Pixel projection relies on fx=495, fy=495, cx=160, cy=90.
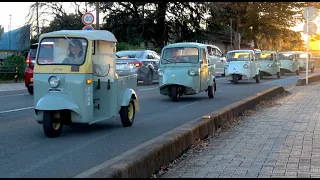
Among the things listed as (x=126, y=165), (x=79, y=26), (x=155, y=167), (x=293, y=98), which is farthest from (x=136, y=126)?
(x=79, y=26)

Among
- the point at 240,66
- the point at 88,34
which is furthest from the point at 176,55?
the point at 240,66

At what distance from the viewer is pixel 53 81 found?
29.0 ft

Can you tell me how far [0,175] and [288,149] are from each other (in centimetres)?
435

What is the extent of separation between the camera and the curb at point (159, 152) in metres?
5.16

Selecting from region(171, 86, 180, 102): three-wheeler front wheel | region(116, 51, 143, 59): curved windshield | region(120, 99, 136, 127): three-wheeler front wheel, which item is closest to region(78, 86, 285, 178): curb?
region(120, 99, 136, 127): three-wheeler front wheel

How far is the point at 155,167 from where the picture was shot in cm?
626

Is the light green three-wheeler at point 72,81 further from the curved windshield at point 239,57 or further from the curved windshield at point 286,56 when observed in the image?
the curved windshield at point 286,56

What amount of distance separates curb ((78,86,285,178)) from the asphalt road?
898 millimetres

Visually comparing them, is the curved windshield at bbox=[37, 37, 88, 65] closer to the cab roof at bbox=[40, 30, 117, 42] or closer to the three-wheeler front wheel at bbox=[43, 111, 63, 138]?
the cab roof at bbox=[40, 30, 117, 42]

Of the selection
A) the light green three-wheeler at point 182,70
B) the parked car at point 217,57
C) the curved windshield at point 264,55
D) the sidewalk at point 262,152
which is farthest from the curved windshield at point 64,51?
the curved windshield at point 264,55

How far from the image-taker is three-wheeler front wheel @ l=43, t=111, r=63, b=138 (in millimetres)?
8734

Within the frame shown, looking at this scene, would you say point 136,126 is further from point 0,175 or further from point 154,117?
point 0,175

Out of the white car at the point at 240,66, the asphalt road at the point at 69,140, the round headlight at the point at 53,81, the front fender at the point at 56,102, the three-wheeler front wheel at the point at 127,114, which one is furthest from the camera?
the white car at the point at 240,66

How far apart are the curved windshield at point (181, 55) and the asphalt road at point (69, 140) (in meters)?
2.06
